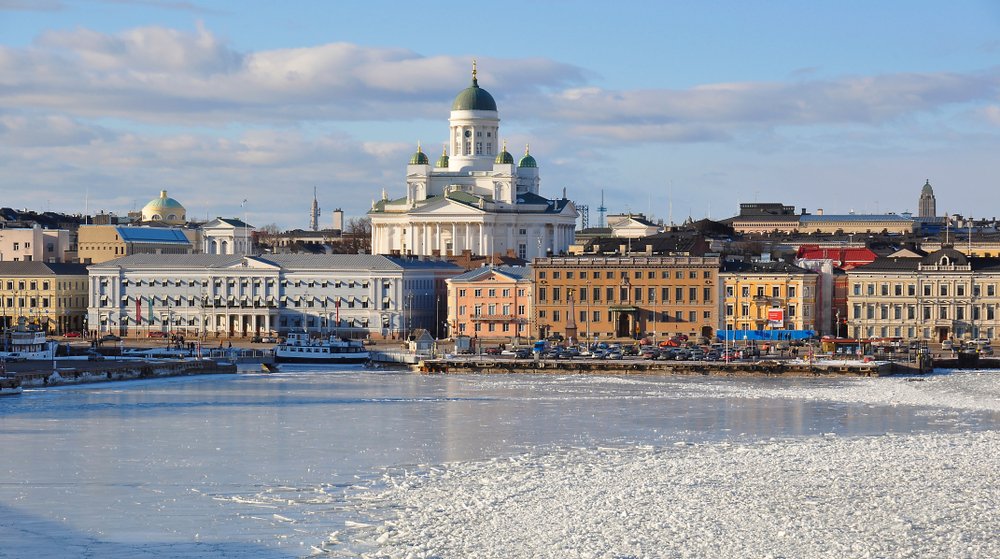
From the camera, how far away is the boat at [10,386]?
54553 millimetres

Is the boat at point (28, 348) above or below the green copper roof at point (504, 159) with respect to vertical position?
below

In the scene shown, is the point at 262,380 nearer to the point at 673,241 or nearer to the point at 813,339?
the point at 813,339

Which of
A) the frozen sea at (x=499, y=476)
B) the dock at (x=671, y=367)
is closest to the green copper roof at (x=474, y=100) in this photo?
the dock at (x=671, y=367)

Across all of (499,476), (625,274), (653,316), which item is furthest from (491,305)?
(499,476)

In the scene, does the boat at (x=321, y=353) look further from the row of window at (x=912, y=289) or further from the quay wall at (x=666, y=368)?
the row of window at (x=912, y=289)

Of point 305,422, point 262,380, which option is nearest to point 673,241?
point 262,380

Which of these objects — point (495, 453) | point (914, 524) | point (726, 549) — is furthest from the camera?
point (495, 453)

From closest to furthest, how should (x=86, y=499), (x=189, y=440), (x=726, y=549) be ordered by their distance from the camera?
(x=726, y=549) < (x=86, y=499) < (x=189, y=440)

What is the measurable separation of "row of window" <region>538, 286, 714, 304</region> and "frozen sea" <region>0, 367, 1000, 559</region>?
88.0 ft

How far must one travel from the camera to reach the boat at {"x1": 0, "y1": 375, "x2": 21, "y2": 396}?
54.6 metres

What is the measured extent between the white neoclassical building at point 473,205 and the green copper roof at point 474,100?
0.06 m

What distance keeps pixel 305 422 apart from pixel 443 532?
674 inches

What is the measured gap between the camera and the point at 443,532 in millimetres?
29766

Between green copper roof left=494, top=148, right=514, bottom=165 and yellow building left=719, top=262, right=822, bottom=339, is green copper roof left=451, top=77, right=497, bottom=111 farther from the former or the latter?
yellow building left=719, top=262, right=822, bottom=339
